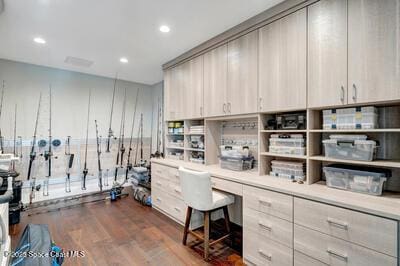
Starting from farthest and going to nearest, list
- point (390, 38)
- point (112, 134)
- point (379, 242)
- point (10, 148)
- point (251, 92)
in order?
point (112, 134) → point (10, 148) → point (251, 92) → point (390, 38) → point (379, 242)

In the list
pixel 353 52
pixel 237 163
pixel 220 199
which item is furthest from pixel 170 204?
pixel 353 52

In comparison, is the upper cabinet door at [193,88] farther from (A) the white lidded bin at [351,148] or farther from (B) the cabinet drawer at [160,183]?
(A) the white lidded bin at [351,148]

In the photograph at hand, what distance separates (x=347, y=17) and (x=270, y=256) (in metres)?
2.14

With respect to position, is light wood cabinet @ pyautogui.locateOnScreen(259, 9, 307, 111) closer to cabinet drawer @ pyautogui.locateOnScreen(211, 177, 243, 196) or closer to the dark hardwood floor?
cabinet drawer @ pyautogui.locateOnScreen(211, 177, 243, 196)

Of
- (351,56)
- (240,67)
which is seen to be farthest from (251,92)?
(351,56)

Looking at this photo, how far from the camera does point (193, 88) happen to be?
122 inches

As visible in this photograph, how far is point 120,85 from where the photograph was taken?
4965 mm

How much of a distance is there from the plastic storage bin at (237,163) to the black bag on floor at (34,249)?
1.92 m

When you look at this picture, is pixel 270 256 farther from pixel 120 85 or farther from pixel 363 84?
pixel 120 85

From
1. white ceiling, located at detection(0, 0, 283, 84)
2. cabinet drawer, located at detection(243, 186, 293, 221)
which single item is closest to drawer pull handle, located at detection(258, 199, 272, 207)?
cabinet drawer, located at detection(243, 186, 293, 221)

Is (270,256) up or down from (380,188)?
down

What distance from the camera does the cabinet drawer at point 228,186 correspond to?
2.08m

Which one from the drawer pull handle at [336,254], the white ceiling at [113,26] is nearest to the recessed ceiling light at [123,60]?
the white ceiling at [113,26]

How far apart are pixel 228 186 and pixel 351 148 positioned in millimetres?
1192
